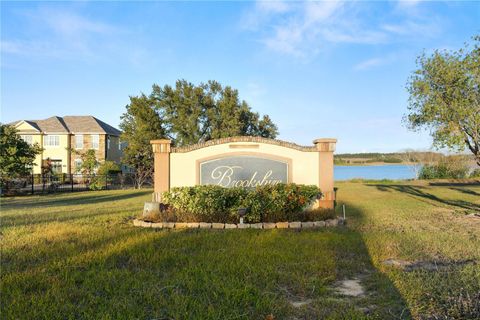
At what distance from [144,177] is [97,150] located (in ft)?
26.6

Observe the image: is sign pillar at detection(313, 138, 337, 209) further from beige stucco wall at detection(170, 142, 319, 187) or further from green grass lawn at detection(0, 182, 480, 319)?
green grass lawn at detection(0, 182, 480, 319)

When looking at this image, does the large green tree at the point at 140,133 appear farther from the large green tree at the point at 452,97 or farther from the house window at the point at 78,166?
the large green tree at the point at 452,97

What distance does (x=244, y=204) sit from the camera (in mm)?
8766

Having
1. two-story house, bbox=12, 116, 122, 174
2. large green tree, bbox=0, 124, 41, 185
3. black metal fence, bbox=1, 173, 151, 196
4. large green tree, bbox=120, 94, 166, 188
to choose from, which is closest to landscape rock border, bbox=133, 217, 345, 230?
large green tree, bbox=0, 124, 41, 185

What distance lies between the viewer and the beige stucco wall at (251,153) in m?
10.5

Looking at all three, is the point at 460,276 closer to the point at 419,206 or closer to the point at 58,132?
the point at 419,206

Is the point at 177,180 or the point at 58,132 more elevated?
the point at 58,132

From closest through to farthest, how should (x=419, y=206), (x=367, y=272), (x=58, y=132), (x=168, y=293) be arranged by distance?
(x=168, y=293), (x=367, y=272), (x=419, y=206), (x=58, y=132)

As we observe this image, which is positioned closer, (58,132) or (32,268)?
(32,268)

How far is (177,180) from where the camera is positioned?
10.5 meters

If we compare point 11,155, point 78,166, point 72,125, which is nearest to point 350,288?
point 11,155

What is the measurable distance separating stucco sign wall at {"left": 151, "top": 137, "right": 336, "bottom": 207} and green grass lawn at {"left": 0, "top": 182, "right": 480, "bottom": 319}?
9.19 ft

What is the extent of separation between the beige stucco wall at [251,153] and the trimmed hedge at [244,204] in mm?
907

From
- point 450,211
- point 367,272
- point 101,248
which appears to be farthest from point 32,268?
point 450,211
